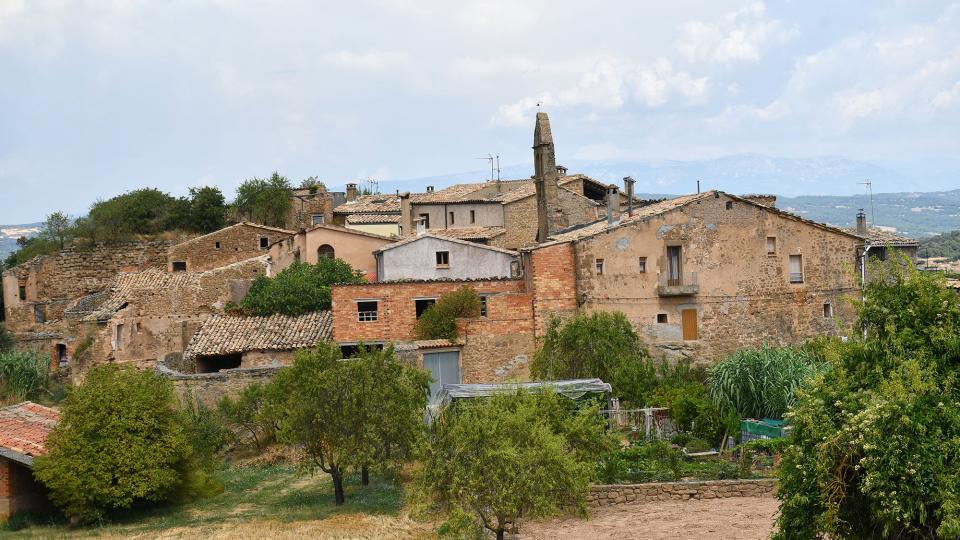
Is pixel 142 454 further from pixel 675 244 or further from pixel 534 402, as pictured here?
pixel 675 244

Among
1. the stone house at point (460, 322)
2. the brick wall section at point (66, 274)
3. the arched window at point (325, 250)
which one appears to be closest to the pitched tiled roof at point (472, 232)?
the arched window at point (325, 250)

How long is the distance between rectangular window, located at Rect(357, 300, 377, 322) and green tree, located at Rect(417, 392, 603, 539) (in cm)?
1814

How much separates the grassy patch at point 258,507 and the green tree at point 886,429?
39.9ft

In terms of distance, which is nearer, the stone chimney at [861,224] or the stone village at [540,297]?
the stone village at [540,297]

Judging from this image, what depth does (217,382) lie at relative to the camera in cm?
3478

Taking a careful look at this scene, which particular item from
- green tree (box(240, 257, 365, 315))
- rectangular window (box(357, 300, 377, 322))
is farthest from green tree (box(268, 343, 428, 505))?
green tree (box(240, 257, 365, 315))

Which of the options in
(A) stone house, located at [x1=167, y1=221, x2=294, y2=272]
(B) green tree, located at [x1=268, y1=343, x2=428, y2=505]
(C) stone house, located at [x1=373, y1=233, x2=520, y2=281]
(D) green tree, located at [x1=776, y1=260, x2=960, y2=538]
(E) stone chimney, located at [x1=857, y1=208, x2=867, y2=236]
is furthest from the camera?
(A) stone house, located at [x1=167, y1=221, x2=294, y2=272]

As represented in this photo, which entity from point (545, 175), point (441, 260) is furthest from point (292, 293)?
point (545, 175)

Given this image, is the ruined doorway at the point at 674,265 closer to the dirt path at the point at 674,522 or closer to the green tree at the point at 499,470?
the dirt path at the point at 674,522

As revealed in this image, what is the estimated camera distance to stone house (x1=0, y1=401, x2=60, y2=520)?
2416 cm

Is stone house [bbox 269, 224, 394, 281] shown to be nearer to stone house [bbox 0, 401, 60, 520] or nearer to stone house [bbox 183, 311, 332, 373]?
stone house [bbox 183, 311, 332, 373]

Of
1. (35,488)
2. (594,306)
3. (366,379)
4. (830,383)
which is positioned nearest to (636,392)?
(594,306)

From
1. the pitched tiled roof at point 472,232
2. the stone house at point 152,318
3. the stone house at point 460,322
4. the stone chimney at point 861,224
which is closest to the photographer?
the stone house at point 460,322

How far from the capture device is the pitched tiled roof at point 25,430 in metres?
24.0
